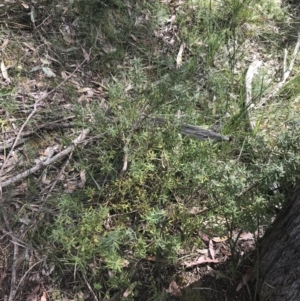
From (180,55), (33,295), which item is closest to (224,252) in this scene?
(33,295)

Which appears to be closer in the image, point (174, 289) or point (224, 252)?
point (174, 289)

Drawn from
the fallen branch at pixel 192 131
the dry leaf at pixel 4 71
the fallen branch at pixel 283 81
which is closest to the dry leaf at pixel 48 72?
the dry leaf at pixel 4 71

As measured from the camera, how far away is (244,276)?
7.25 feet

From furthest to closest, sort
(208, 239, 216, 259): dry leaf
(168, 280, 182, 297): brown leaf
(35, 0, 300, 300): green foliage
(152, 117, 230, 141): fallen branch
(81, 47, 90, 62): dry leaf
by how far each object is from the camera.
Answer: (81, 47, 90, 62): dry leaf → (152, 117, 230, 141): fallen branch → (208, 239, 216, 259): dry leaf → (168, 280, 182, 297): brown leaf → (35, 0, 300, 300): green foliage

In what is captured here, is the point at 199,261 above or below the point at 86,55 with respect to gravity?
below

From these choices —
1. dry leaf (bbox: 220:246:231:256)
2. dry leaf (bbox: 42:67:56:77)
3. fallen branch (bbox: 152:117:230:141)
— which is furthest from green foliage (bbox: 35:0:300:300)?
dry leaf (bbox: 42:67:56:77)

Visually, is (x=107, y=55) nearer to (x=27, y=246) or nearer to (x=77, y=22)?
(x=77, y=22)

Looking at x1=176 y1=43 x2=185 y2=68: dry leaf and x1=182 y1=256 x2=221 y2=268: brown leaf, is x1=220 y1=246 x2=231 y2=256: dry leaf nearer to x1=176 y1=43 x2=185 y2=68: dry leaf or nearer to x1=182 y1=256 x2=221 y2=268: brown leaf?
x1=182 y1=256 x2=221 y2=268: brown leaf

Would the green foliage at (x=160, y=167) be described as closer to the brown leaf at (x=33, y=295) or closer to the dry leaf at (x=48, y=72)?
the brown leaf at (x=33, y=295)

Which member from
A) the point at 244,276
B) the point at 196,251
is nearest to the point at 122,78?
the point at 196,251

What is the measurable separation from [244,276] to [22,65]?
1.83m

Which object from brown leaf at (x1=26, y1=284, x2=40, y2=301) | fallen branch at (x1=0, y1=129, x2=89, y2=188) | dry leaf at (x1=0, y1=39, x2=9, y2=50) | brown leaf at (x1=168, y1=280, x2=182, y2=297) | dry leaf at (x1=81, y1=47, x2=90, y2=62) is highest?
dry leaf at (x1=0, y1=39, x2=9, y2=50)

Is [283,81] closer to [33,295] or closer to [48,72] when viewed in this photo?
[48,72]

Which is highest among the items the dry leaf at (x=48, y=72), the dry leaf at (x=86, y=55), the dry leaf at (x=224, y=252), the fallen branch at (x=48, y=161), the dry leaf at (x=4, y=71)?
the dry leaf at (x=86, y=55)
